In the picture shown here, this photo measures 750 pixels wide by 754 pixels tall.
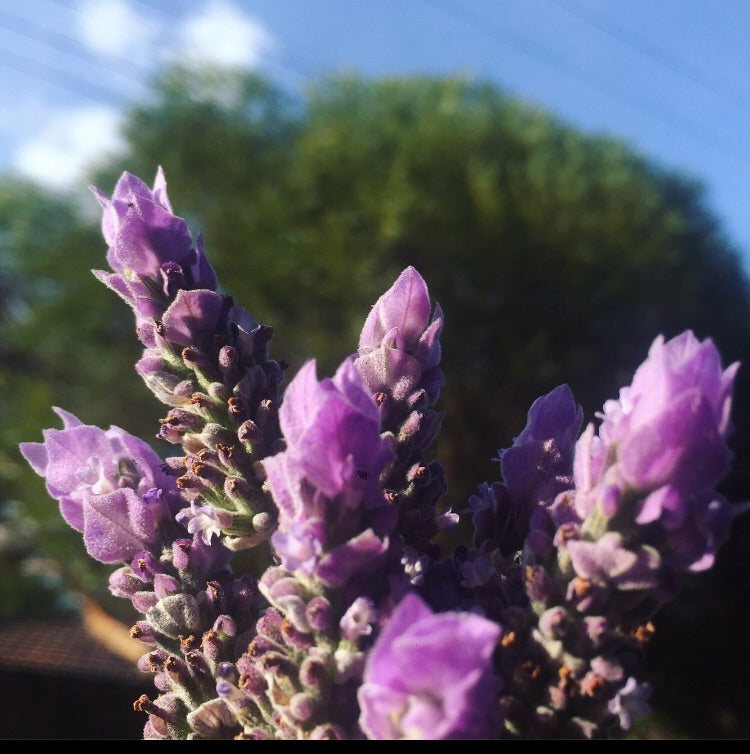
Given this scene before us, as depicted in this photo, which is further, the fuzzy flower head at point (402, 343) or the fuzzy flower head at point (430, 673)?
the fuzzy flower head at point (402, 343)

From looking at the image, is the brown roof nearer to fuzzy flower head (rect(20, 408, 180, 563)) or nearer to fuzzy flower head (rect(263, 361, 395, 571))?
fuzzy flower head (rect(20, 408, 180, 563))

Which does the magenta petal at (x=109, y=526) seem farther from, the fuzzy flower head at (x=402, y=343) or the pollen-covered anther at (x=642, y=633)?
the pollen-covered anther at (x=642, y=633)

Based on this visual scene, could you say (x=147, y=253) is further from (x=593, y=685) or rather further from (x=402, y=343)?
Answer: (x=593, y=685)

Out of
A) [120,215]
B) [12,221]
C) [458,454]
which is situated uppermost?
[12,221]

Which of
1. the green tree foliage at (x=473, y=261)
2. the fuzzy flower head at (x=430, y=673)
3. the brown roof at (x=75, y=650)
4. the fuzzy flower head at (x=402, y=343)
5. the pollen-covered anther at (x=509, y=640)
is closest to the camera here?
the fuzzy flower head at (x=430, y=673)

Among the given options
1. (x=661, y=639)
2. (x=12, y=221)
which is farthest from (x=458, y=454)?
(x=12, y=221)

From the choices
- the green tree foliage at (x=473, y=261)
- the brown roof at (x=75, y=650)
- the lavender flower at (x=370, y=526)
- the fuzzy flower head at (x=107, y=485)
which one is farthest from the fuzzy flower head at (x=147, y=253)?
the brown roof at (x=75, y=650)
